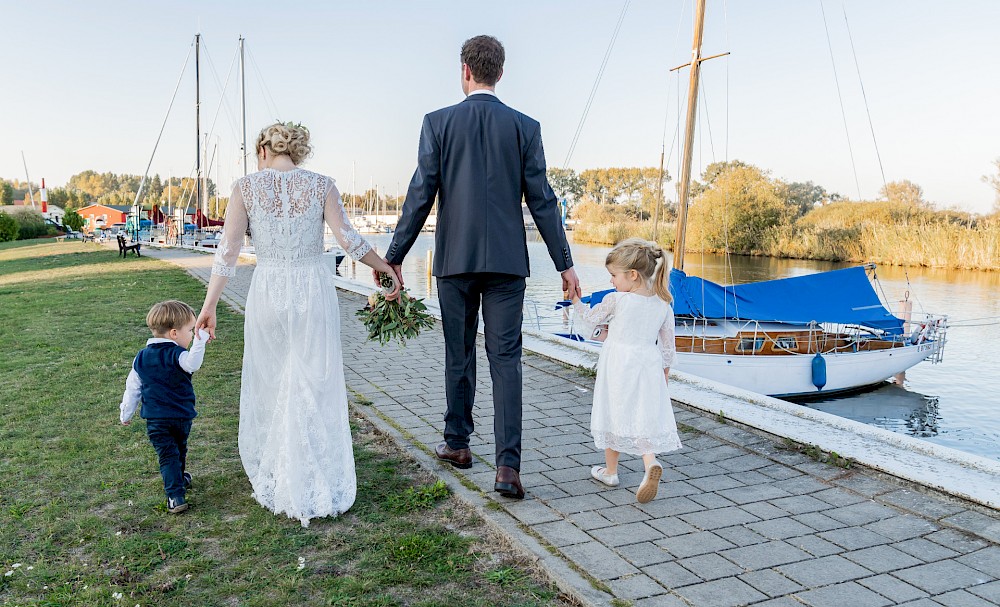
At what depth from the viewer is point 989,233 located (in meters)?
32.2

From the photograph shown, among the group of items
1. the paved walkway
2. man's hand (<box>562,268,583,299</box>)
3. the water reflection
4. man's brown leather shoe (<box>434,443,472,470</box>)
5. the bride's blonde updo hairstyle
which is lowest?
the water reflection

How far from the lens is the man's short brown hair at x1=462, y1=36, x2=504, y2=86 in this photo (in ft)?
12.4

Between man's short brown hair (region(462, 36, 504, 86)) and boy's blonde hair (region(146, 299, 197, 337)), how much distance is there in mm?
1934

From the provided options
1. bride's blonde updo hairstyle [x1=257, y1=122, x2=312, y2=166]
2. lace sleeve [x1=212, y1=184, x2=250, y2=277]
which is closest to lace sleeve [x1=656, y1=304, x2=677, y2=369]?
bride's blonde updo hairstyle [x1=257, y1=122, x2=312, y2=166]

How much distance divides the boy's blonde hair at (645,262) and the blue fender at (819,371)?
395 inches

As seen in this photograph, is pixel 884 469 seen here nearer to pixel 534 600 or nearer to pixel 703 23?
pixel 534 600

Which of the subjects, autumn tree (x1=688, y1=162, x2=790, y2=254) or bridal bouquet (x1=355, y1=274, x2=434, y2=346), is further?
autumn tree (x1=688, y1=162, x2=790, y2=254)

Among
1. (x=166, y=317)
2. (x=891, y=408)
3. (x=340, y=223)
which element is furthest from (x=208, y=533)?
(x=891, y=408)

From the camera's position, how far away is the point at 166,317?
12.1 feet

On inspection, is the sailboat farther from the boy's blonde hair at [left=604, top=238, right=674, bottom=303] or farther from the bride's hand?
the bride's hand

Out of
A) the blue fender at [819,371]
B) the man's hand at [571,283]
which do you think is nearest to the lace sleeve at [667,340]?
the man's hand at [571,283]

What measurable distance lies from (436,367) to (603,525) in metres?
4.12

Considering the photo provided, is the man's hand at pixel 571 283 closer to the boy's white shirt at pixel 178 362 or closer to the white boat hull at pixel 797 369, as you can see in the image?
the boy's white shirt at pixel 178 362

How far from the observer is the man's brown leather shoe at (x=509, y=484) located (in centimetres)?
369
